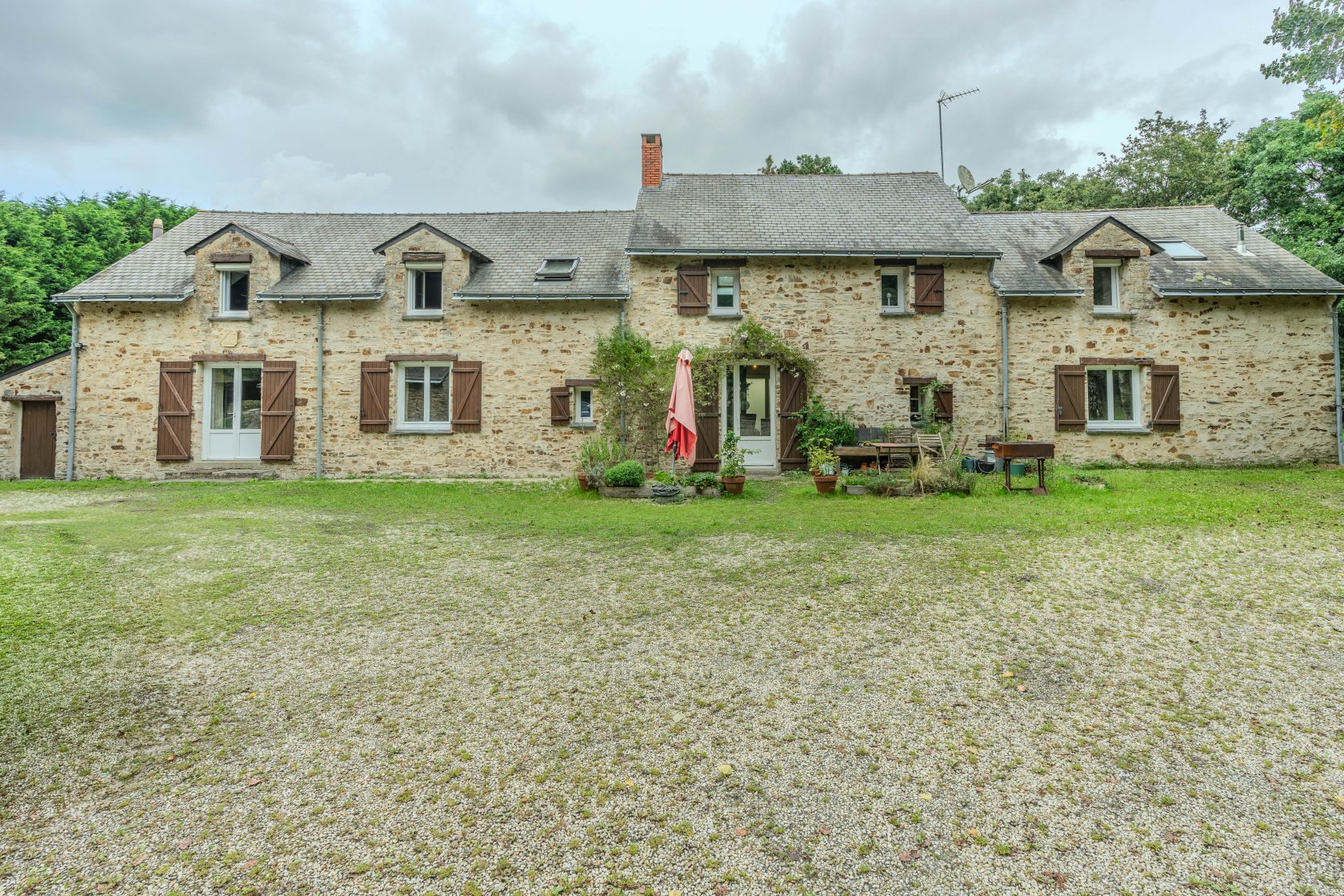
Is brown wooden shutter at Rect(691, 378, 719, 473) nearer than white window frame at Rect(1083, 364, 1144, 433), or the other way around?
brown wooden shutter at Rect(691, 378, 719, 473)

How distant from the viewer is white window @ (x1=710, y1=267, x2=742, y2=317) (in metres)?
14.2

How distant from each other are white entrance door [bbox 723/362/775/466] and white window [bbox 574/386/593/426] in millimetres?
2953

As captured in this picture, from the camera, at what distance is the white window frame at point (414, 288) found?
1412 centimetres

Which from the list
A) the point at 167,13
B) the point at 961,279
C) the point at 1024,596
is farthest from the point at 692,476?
the point at 167,13

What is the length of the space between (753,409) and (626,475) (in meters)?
4.53

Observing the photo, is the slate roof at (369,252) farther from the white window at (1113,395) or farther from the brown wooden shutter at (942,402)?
the white window at (1113,395)

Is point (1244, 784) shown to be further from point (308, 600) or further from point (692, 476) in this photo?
point (692, 476)

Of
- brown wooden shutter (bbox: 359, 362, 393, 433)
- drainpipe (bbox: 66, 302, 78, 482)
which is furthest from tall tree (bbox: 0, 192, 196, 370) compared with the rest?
brown wooden shutter (bbox: 359, 362, 393, 433)

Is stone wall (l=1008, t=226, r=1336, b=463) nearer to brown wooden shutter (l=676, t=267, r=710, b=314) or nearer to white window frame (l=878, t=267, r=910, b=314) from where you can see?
white window frame (l=878, t=267, r=910, b=314)

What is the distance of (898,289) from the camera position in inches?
567

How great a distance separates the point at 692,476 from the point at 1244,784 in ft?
28.5

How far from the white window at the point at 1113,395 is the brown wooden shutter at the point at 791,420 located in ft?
21.0

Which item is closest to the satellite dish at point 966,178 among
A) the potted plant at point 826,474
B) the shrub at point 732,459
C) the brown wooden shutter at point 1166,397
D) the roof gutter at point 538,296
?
the brown wooden shutter at point 1166,397

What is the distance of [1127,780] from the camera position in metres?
2.55
